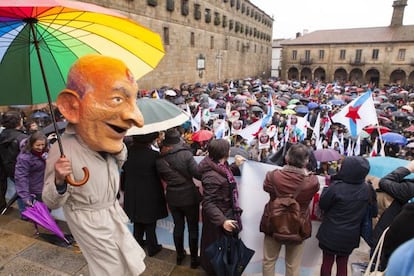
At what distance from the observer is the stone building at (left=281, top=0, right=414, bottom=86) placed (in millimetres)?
41656

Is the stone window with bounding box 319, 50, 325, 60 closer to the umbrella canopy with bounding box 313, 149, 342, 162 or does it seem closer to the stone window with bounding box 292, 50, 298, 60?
the stone window with bounding box 292, 50, 298, 60

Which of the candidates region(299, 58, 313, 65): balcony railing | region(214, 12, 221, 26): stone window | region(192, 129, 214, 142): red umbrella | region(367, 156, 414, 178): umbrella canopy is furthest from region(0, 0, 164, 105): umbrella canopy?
region(299, 58, 313, 65): balcony railing

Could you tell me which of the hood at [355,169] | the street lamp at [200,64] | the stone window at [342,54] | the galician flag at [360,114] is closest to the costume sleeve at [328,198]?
the hood at [355,169]

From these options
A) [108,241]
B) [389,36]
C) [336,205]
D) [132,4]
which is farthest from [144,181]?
[389,36]

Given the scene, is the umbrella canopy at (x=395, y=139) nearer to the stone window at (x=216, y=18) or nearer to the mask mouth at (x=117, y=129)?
the mask mouth at (x=117, y=129)

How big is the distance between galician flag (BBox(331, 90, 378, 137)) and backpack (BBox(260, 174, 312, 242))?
3.50m

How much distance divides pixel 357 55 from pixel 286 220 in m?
49.3

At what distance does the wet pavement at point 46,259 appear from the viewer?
103 inches

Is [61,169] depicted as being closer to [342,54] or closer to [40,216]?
[40,216]

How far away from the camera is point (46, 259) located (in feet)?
9.11

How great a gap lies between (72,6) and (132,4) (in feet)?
61.1

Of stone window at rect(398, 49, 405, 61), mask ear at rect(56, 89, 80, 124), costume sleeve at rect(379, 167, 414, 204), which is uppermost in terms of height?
stone window at rect(398, 49, 405, 61)

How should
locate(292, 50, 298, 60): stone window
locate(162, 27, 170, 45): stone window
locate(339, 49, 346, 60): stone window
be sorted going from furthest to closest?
locate(292, 50, 298, 60): stone window → locate(339, 49, 346, 60): stone window → locate(162, 27, 170, 45): stone window

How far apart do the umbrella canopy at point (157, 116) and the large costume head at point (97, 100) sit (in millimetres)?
790
